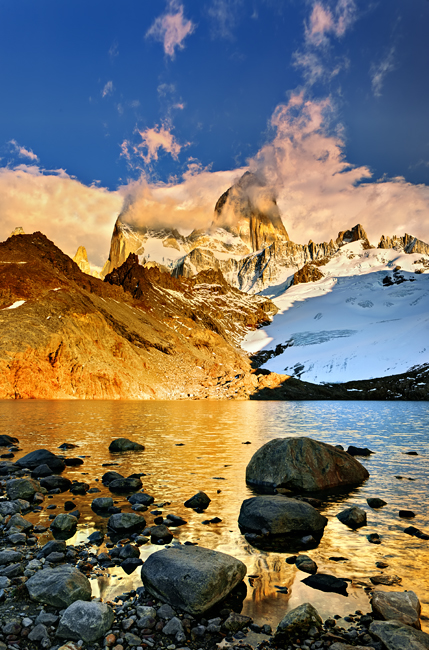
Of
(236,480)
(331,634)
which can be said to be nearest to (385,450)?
(236,480)

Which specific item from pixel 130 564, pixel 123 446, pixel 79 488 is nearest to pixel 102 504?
pixel 79 488

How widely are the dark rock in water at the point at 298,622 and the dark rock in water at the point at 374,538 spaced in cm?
521

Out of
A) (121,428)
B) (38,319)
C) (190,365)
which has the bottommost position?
(121,428)

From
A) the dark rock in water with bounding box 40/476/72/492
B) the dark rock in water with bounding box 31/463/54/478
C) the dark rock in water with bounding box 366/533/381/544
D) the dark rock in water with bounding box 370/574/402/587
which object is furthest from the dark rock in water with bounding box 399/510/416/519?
the dark rock in water with bounding box 31/463/54/478

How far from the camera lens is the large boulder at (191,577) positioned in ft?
24.3

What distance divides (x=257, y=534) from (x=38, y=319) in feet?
385

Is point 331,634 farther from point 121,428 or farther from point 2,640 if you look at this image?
point 121,428

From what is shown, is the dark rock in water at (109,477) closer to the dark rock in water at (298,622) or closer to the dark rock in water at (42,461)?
the dark rock in water at (42,461)

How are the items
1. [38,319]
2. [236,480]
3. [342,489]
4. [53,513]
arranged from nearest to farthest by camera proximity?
[53,513] → [342,489] → [236,480] → [38,319]

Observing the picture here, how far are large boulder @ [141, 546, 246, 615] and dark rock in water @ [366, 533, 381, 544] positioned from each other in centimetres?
488

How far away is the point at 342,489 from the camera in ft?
58.5

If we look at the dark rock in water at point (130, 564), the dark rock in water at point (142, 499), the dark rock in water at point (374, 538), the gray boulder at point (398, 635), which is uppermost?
the gray boulder at point (398, 635)

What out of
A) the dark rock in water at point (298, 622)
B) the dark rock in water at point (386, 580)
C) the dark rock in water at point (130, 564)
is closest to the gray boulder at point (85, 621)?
the dark rock in water at point (130, 564)

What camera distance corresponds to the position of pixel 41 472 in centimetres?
1878
